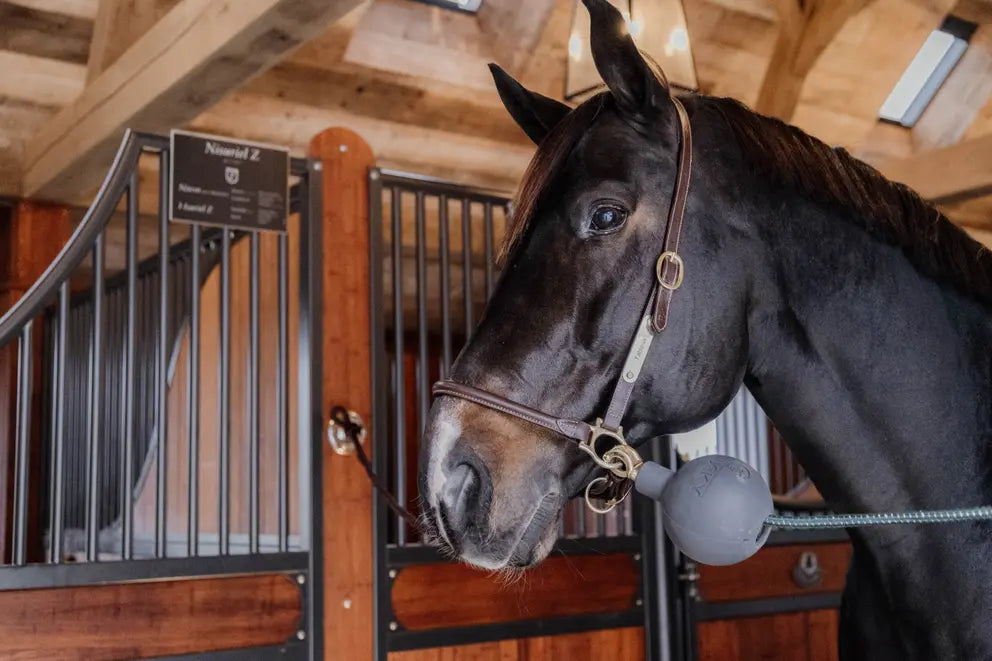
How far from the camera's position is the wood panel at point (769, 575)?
2.41 m

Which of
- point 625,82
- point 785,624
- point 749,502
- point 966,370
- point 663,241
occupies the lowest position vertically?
point 785,624

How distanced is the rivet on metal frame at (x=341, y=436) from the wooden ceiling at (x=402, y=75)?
0.91m

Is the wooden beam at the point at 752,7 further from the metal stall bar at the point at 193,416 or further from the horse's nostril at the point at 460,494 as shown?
the horse's nostril at the point at 460,494

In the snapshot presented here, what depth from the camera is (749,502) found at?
101cm

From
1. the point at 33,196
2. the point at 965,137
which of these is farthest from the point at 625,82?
the point at 965,137

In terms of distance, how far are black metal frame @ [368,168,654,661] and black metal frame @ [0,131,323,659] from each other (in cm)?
13

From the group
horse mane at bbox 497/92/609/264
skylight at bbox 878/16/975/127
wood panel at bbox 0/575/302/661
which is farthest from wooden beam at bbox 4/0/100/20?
skylight at bbox 878/16/975/127

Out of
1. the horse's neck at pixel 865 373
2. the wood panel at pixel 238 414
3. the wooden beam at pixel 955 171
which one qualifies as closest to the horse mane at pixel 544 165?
the horse's neck at pixel 865 373

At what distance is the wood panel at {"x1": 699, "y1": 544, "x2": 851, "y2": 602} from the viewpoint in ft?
7.92

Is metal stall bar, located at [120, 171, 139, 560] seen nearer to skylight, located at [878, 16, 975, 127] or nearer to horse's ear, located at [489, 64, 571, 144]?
horse's ear, located at [489, 64, 571, 144]

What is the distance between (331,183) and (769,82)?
302 centimetres

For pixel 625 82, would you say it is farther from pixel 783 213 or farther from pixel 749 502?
pixel 749 502

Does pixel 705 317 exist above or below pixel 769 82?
below

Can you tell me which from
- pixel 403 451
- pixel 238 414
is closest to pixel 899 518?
pixel 403 451
